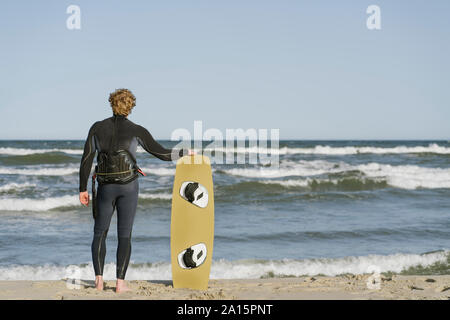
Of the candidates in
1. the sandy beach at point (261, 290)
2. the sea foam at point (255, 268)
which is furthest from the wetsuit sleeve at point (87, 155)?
the sea foam at point (255, 268)

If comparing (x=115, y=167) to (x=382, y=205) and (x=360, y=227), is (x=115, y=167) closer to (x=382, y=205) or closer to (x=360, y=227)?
(x=360, y=227)

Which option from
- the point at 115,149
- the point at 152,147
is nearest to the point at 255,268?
the point at 152,147

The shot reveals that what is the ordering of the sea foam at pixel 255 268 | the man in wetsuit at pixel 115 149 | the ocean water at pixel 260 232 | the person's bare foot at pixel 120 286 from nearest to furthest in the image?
the man in wetsuit at pixel 115 149
the person's bare foot at pixel 120 286
the sea foam at pixel 255 268
the ocean water at pixel 260 232

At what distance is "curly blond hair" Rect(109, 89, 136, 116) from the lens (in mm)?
4000

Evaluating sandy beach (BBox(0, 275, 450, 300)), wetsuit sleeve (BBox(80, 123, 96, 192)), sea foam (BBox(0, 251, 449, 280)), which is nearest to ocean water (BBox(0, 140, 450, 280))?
sea foam (BBox(0, 251, 449, 280))

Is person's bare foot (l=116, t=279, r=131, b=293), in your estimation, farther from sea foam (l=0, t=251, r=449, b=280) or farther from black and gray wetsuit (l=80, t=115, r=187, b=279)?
sea foam (l=0, t=251, r=449, b=280)

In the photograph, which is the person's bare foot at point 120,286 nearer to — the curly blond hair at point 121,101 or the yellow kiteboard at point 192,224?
the yellow kiteboard at point 192,224

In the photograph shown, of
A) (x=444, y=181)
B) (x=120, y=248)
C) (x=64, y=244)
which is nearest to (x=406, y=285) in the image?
(x=120, y=248)

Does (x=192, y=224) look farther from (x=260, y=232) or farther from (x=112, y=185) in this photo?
(x=260, y=232)

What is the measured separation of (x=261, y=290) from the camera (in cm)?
440

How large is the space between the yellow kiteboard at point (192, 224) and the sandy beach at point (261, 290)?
16 cm

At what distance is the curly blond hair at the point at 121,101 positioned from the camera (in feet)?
13.1

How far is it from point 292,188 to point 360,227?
22.1 ft

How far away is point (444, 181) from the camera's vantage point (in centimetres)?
1590
